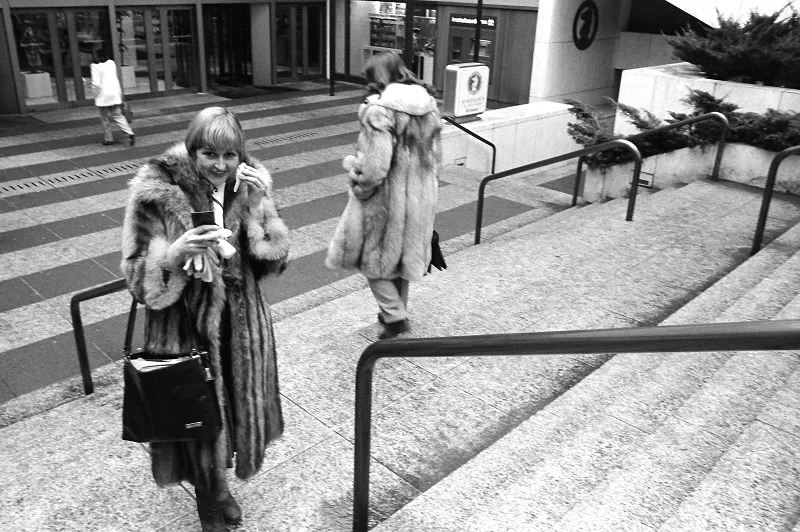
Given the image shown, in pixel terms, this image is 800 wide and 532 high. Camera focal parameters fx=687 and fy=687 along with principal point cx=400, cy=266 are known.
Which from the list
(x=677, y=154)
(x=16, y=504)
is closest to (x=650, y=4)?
(x=677, y=154)

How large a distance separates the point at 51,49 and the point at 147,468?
1432 centimetres

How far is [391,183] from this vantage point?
4.46 metres

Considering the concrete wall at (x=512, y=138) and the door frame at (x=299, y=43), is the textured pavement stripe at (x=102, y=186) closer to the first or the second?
the concrete wall at (x=512, y=138)

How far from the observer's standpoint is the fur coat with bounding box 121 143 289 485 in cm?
257

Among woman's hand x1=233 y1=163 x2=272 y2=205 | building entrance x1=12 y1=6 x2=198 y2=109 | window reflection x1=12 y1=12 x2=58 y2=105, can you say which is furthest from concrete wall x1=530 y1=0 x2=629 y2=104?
woman's hand x1=233 y1=163 x2=272 y2=205

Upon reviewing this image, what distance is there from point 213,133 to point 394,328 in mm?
2601

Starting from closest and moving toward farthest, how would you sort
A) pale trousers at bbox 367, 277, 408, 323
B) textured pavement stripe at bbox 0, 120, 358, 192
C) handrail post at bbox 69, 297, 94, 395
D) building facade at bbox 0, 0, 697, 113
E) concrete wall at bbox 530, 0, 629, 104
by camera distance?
handrail post at bbox 69, 297, 94, 395 → pale trousers at bbox 367, 277, 408, 323 → textured pavement stripe at bbox 0, 120, 358, 192 → building facade at bbox 0, 0, 697, 113 → concrete wall at bbox 530, 0, 629, 104

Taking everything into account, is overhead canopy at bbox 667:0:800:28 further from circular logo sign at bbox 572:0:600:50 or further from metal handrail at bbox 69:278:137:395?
metal handrail at bbox 69:278:137:395

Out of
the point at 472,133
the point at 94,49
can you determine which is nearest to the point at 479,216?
the point at 472,133

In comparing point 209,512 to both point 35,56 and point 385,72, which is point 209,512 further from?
point 35,56

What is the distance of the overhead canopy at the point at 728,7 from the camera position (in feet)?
39.4

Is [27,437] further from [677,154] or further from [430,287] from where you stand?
[677,154]

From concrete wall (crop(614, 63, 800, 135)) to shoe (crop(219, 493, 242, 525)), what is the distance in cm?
926

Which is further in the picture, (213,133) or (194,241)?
(213,133)
